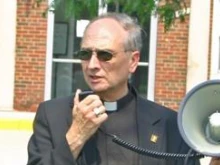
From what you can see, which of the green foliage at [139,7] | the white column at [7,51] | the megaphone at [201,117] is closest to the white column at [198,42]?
the white column at [7,51]

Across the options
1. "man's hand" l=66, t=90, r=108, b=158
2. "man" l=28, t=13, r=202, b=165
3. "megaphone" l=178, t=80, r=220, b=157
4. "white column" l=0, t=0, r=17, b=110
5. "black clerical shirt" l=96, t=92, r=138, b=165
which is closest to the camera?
"megaphone" l=178, t=80, r=220, b=157

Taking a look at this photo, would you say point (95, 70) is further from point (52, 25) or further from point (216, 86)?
point (52, 25)

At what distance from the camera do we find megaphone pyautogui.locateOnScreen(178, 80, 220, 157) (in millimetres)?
2328

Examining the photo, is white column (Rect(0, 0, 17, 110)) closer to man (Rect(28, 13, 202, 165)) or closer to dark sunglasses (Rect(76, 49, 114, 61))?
man (Rect(28, 13, 202, 165))

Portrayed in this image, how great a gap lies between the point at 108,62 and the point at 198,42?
8.87 m

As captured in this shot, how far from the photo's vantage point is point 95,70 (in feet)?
8.71

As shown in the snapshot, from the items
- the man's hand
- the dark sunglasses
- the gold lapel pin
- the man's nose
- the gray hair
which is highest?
the gray hair

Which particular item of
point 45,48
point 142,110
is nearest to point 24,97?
point 45,48

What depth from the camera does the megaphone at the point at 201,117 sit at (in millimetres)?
2328

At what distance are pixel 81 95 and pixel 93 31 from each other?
0.95 feet

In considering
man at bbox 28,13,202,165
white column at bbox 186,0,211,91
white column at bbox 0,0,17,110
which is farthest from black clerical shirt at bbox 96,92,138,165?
white column at bbox 0,0,17,110

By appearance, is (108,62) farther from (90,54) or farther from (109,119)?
(109,119)

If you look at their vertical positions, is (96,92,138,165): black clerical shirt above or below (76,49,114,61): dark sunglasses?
below

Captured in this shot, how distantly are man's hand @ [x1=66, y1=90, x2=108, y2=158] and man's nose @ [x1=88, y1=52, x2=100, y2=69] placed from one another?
158mm
